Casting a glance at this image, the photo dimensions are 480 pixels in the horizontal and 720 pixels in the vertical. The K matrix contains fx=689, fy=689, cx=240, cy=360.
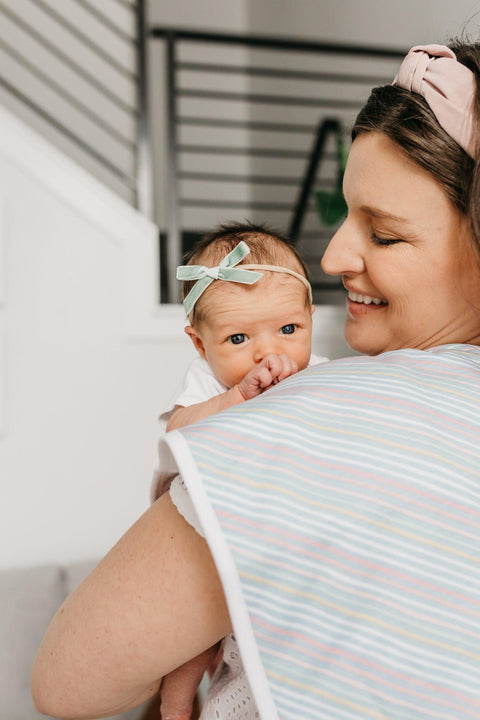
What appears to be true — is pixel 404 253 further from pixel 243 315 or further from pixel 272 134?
pixel 272 134

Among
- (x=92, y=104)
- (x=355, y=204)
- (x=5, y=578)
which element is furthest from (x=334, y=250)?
(x=92, y=104)

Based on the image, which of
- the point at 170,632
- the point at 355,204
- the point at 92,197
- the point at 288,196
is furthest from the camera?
the point at 288,196

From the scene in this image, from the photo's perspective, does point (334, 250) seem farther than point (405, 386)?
Yes

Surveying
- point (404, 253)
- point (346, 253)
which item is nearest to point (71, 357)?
point (346, 253)

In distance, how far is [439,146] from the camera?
33.3 inches

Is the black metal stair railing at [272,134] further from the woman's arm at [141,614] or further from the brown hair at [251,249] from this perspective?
the woman's arm at [141,614]

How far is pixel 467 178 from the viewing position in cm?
84

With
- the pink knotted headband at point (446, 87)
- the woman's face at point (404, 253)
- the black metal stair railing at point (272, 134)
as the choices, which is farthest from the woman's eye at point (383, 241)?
the black metal stair railing at point (272, 134)

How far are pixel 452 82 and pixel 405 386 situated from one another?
0.43m

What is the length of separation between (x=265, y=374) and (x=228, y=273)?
0.64 feet

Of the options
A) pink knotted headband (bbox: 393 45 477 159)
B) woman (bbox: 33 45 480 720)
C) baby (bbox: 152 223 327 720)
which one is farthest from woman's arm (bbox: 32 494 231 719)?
pink knotted headband (bbox: 393 45 477 159)

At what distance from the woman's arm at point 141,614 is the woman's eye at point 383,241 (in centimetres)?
47

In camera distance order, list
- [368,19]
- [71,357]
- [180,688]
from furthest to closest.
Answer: [368,19] < [71,357] < [180,688]

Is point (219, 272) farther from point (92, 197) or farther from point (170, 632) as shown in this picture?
point (92, 197)
